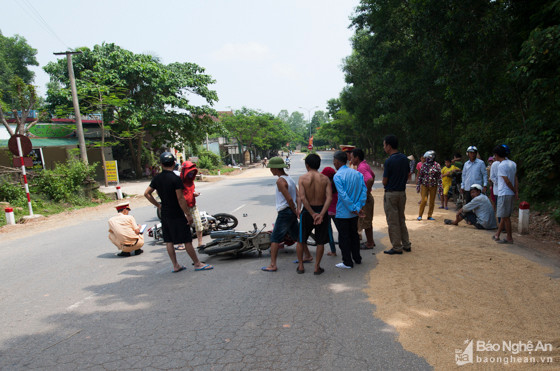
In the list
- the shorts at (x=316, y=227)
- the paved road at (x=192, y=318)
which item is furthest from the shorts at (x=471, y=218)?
the shorts at (x=316, y=227)

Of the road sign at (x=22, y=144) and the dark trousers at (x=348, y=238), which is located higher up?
the road sign at (x=22, y=144)

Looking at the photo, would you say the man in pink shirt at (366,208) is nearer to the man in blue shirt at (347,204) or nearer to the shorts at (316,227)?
the man in blue shirt at (347,204)

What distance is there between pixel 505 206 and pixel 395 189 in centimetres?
211

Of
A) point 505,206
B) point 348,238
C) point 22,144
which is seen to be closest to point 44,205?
point 22,144

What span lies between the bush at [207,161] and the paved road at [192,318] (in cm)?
3005

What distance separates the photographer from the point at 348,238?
17.4 feet

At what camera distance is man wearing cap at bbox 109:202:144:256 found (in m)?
6.55

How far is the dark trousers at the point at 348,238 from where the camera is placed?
206 inches

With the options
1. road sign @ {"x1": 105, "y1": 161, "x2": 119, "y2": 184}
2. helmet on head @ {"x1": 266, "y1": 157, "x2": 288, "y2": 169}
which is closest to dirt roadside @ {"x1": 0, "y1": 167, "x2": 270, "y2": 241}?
road sign @ {"x1": 105, "y1": 161, "x2": 119, "y2": 184}

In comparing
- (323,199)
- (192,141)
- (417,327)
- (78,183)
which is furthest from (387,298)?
(192,141)

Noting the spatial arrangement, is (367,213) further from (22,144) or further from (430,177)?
(22,144)

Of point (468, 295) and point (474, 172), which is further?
point (474, 172)

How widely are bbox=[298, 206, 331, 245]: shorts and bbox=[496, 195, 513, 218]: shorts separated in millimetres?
3412

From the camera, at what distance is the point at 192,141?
1143 inches
